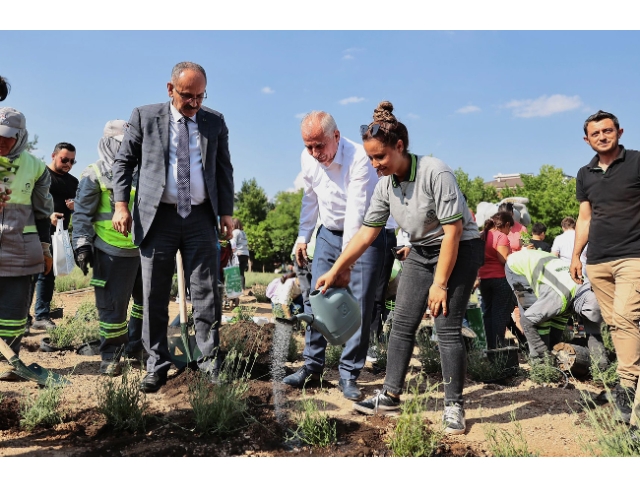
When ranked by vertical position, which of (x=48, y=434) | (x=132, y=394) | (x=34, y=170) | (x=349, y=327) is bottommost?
(x=48, y=434)

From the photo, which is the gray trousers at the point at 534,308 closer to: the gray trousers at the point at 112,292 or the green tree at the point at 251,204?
the gray trousers at the point at 112,292

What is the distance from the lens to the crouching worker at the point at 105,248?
4.45 metres

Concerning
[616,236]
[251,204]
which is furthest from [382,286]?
[251,204]

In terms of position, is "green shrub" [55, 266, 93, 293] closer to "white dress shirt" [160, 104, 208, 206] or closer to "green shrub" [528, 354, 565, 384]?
"white dress shirt" [160, 104, 208, 206]

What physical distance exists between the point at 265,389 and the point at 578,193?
266cm

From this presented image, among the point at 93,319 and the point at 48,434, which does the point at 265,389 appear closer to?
the point at 48,434

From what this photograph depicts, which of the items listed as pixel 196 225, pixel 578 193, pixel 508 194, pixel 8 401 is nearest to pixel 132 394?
pixel 8 401

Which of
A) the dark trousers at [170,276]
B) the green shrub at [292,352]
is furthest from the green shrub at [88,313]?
the dark trousers at [170,276]

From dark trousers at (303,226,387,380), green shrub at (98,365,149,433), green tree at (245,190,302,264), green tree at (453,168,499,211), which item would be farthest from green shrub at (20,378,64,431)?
green tree at (245,190,302,264)

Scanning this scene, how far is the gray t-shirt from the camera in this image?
312 cm

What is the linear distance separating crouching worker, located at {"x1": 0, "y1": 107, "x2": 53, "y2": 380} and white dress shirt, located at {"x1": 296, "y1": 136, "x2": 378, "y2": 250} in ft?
6.37

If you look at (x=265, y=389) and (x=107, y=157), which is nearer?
(x=265, y=389)

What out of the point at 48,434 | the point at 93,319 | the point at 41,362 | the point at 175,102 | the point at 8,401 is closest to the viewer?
the point at 48,434

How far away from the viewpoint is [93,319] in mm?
6711
